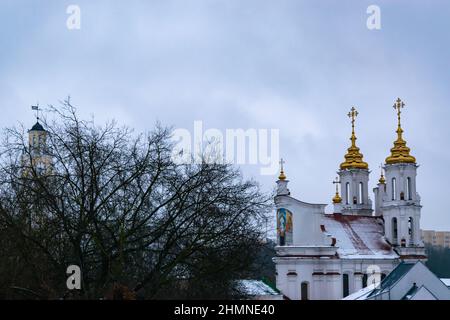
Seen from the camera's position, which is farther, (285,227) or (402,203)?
(402,203)

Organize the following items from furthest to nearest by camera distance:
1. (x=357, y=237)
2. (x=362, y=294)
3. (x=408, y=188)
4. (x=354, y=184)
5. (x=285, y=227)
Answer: (x=354, y=184) < (x=408, y=188) < (x=357, y=237) < (x=285, y=227) < (x=362, y=294)

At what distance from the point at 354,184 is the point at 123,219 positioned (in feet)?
78.5

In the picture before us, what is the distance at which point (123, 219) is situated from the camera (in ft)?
29.0

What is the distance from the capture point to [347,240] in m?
28.3

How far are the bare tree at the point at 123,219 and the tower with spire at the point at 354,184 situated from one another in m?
22.6

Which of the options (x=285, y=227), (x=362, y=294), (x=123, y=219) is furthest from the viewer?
(x=285, y=227)

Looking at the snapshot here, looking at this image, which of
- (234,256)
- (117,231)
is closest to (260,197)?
(234,256)

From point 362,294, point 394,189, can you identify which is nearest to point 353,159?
point 394,189

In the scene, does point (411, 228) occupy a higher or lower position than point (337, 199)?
lower

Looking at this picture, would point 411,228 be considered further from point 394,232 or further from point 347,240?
point 347,240

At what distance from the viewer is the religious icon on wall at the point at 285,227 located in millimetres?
27623

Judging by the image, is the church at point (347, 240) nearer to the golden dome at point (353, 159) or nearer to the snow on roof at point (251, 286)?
the golden dome at point (353, 159)

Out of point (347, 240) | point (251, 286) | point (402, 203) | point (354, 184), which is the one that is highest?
point (354, 184)

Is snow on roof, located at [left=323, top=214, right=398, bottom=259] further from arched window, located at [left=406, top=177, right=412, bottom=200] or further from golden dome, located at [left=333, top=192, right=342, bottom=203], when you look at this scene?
golden dome, located at [left=333, top=192, right=342, bottom=203]
